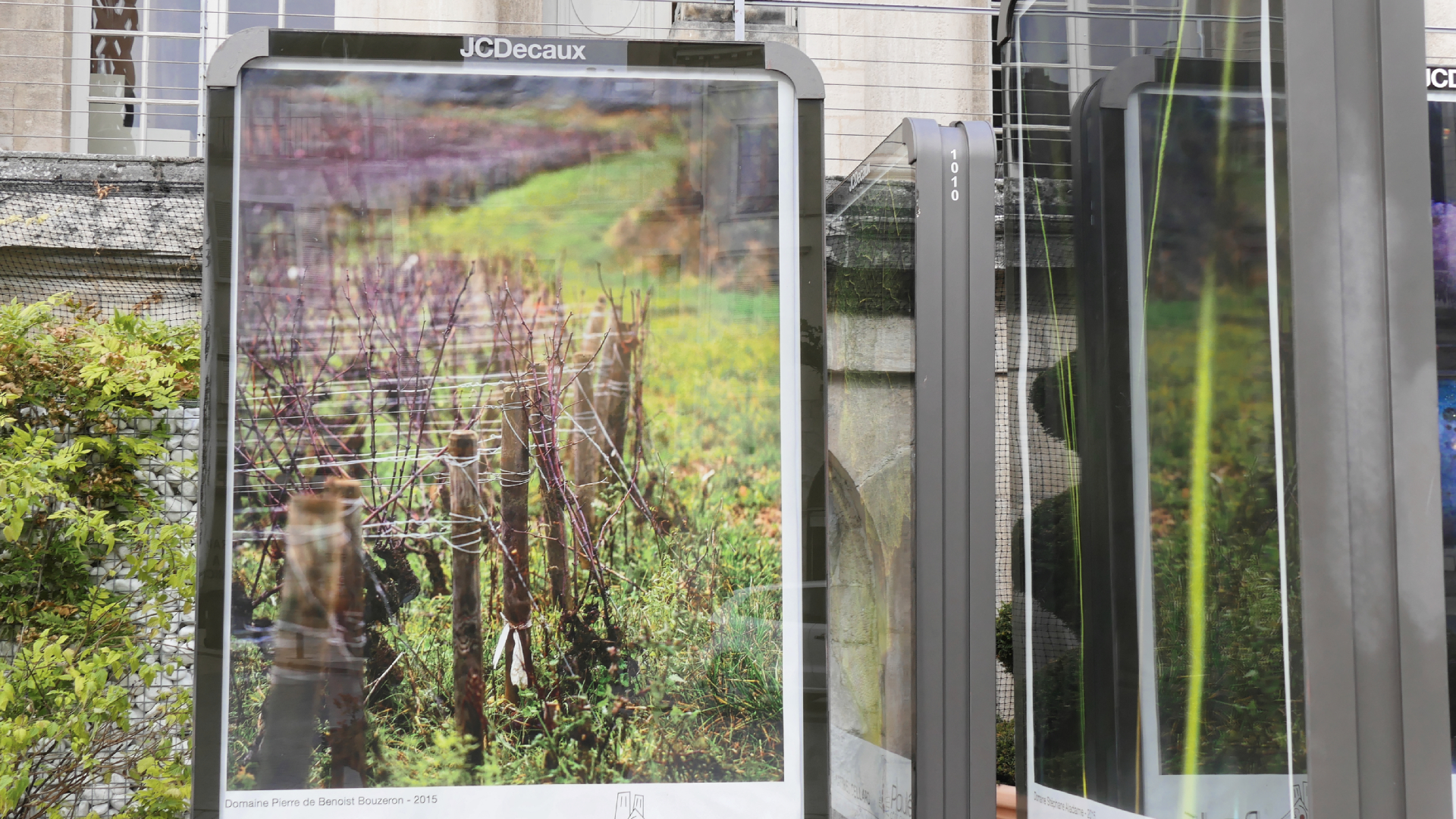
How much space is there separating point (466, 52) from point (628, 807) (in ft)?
5.50

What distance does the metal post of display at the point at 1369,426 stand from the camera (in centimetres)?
106

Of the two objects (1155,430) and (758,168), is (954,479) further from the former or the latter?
(758,168)

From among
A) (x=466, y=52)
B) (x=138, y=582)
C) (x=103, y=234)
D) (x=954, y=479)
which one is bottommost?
(x=138, y=582)

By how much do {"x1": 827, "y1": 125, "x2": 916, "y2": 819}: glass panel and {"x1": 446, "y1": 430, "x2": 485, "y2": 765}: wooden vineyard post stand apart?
3.34 ft

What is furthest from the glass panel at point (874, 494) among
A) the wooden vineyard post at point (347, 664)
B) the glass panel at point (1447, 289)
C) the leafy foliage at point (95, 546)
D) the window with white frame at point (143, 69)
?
the window with white frame at point (143, 69)

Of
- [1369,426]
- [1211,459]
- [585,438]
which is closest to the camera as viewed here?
[1369,426]

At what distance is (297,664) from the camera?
198cm

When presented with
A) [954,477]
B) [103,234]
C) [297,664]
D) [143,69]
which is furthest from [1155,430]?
[143,69]

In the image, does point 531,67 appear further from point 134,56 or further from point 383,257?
point 134,56

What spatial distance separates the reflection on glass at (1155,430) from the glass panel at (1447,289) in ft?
1.01

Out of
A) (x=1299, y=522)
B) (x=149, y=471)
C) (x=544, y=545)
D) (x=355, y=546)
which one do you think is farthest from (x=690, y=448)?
(x=149, y=471)

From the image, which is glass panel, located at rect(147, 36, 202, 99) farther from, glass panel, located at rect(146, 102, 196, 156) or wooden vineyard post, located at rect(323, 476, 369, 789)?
wooden vineyard post, located at rect(323, 476, 369, 789)

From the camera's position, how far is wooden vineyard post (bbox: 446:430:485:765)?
205 centimetres

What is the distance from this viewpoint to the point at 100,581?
3723 mm
